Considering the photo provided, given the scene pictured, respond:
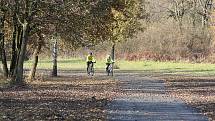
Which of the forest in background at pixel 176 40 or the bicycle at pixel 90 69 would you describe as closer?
the bicycle at pixel 90 69

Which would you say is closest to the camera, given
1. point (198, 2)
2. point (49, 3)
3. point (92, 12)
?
point (49, 3)

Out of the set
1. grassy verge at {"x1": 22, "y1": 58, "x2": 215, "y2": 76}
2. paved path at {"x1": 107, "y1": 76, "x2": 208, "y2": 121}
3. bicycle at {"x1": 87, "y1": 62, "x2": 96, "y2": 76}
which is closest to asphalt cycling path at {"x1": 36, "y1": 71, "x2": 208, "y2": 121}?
paved path at {"x1": 107, "y1": 76, "x2": 208, "y2": 121}

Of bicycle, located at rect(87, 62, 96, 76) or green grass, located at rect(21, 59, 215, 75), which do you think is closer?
bicycle, located at rect(87, 62, 96, 76)

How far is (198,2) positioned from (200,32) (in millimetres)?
8267

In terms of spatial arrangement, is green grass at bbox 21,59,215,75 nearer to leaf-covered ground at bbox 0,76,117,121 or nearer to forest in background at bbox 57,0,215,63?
forest in background at bbox 57,0,215,63

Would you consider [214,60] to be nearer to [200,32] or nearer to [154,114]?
[200,32]

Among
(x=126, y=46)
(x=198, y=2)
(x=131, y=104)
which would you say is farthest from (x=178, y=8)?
(x=131, y=104)

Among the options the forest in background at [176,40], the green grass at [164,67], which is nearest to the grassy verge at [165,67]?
the green grass at [164,67]

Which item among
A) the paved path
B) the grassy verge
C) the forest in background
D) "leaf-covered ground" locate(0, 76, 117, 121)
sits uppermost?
the forest in background

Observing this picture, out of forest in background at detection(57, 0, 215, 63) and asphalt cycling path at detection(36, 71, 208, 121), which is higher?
forest in background at detection(57, 0, 215, 63)

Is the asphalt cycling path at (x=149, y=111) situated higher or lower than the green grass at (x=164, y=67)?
lower

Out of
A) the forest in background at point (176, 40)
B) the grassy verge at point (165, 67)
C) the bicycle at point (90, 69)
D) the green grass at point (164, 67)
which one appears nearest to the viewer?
the bicycle at point (90, 69)

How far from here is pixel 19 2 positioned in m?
28.4

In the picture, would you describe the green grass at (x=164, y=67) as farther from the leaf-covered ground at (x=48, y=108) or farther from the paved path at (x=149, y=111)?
the leaf-covered ground at (x=48, y=108)
